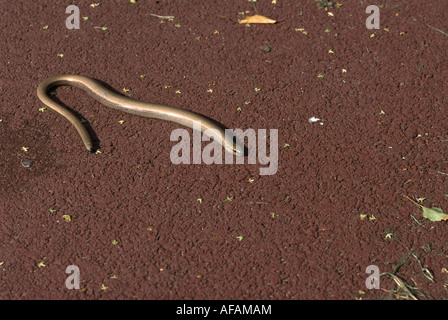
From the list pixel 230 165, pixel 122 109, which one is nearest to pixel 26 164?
pixel 122 109

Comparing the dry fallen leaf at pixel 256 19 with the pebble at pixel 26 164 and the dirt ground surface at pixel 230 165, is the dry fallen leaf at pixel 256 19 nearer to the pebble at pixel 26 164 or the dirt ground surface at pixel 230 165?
the dirt ground surface at pixel 230 165

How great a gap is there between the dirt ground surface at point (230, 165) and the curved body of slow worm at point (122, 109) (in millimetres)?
99

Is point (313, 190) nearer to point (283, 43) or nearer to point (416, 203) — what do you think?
point (416, 203)

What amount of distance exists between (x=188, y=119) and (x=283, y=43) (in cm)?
202

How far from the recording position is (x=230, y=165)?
20.6 ft

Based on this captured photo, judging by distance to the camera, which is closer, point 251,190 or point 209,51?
point 251,190

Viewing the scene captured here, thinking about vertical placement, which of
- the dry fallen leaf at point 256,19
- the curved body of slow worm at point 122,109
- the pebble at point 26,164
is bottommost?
the pebble at point 26,164

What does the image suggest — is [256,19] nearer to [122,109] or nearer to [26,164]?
[122,109]

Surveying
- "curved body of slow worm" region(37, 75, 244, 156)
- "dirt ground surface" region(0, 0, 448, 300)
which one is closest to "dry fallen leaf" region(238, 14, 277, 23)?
"dirt ground surface" region(0, 0, 448, 300)

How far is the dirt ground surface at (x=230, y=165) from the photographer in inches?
206

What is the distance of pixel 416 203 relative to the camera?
587 cm

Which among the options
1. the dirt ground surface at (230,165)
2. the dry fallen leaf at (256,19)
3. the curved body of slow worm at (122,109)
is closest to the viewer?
the dirt ground surface at (230,165)

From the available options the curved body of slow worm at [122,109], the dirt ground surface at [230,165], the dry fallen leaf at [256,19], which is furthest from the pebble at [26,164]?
the dry fallen leaf at [256,19]

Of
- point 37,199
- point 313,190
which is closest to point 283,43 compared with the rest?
point 313,190
